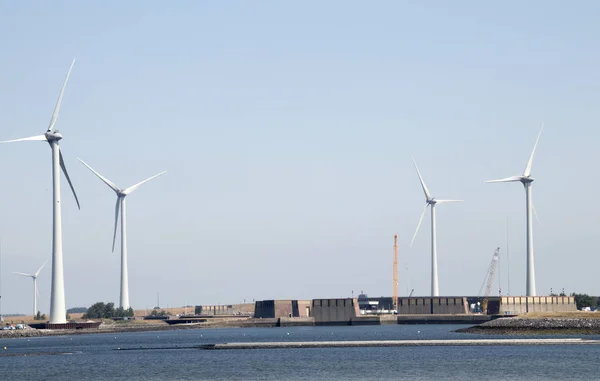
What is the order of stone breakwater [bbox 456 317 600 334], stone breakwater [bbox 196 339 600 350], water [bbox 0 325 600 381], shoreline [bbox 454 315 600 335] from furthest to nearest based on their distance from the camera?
stone breakwater [bbox 456 317 600 334] → shoreline [bbox 454 315 600 335] → stone breakwater [bbox 196 339 600 350] → water [bbox 0 325 600 381]

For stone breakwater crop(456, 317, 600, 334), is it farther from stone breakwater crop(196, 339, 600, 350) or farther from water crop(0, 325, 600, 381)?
water crop(0, 325, 600, 381)

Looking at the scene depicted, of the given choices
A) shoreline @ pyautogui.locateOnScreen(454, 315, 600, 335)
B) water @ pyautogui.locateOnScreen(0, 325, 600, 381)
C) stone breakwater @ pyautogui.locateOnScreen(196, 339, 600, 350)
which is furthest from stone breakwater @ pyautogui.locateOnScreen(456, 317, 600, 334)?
water @ pyautogui.locateOnScreen(0, 325, 600, 381)

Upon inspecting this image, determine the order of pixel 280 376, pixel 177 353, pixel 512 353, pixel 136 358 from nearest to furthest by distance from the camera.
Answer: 1. pixel 280 376
2. pixel 512 353
3. pixel 136 358
4. pixel 177 353

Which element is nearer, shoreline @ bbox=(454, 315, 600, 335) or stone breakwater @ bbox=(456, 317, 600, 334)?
shoreline @ bbox=(454, 315, 600, 335)

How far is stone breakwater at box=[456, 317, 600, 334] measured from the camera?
6693 inches

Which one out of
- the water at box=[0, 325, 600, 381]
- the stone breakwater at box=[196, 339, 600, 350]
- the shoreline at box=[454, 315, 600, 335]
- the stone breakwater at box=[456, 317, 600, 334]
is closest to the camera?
the water at box=[0, 325, 600, 381]

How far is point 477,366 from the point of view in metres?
113

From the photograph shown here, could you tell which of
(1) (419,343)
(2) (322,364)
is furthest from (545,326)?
(2) (322,364)

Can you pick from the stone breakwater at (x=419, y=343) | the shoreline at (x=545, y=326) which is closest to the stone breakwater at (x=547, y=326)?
the shoreline at (x=545, y=326)

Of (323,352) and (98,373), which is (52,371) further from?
(323,352)

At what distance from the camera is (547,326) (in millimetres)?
173000

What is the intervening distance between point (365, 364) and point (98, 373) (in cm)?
3054

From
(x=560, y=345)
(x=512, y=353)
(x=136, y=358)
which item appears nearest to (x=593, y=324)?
(x=560, y=345)

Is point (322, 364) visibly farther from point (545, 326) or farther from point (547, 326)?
point (545, 326)
